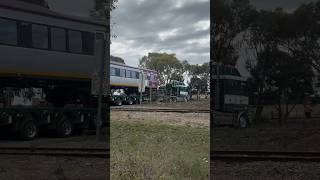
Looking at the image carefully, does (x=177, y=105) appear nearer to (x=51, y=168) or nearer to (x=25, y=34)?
(x=51, y=168)

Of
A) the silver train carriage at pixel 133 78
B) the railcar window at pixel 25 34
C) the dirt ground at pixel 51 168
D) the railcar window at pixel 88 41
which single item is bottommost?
the dirt ground at pixel 51 168

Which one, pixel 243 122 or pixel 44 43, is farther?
pixel 44 43

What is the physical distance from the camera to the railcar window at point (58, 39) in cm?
771

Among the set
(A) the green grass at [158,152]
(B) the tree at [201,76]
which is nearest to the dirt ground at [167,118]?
(A) the green grass at [158,152]

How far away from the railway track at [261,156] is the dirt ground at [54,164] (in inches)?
71.9

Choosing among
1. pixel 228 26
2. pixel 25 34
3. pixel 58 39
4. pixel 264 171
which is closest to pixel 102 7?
pixel 58 39

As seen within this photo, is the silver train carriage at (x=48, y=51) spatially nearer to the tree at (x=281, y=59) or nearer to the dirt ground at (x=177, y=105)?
the dirt ground at (x=177, y=105)

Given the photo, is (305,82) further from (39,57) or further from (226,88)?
(39,57)

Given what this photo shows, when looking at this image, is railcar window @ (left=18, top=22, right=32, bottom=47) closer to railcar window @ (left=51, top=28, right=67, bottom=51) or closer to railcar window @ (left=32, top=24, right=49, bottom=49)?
railcar window @ (left=32, top=24, right=49, bottom=49)

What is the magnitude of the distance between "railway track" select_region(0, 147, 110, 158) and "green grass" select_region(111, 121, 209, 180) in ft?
1.05

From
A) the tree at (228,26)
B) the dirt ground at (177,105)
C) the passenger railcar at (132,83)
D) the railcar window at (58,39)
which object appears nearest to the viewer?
the tree at (228,26)

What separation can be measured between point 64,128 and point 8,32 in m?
1.98

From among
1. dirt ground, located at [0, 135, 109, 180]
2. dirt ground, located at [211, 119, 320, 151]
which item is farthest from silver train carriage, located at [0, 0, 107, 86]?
dirt ground, located at [211, 119, 320, 151]

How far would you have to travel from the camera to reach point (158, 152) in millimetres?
8352
